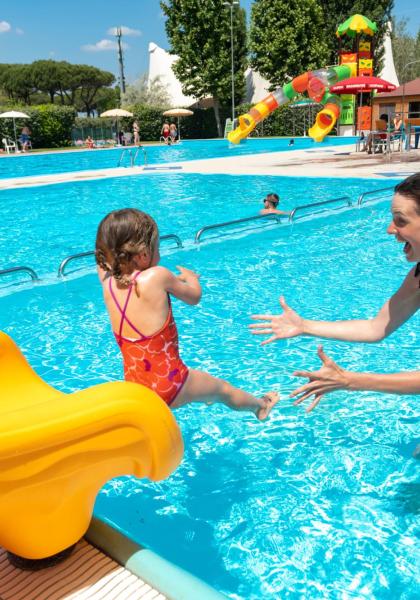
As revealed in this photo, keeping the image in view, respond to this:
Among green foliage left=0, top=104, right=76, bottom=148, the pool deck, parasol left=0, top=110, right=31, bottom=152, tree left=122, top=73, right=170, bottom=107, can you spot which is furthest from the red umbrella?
tree left=122, top=73, right=170, bottom=107

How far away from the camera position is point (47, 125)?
35.8 metres

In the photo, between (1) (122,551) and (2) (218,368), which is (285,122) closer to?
(2) (218,368)

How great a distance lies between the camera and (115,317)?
277 cm

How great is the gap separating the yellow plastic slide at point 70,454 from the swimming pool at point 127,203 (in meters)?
6.31

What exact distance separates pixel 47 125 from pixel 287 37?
1822 cm

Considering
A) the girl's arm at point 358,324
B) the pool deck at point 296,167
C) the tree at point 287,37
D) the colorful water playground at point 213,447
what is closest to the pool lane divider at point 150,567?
the colorful water playground at point 213,447

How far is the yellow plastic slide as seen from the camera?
1.58 m

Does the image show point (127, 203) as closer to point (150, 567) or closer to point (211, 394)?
point (211, 394)

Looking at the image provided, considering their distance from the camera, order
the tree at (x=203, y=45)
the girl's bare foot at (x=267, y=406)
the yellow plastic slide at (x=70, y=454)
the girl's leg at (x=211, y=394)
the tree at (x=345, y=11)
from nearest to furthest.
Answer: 1. the yellow plastic slide at (x=70, y=454)
2. the girl's leg at (x=211, y=394)
3. the girl's bare foot at (x=267, y=406)
4. the tree at (x=203, y=45)
5. the tree at (x=345, y=11)

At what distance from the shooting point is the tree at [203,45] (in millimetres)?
41688

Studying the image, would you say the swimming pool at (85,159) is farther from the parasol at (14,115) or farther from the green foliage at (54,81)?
the green foliage at (54,81)

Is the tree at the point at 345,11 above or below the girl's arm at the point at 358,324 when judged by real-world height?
above

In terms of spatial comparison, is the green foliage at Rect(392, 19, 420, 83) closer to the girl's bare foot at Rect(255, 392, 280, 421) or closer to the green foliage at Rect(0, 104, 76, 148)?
the green foliage at Rect(0, 104, 76, 148)

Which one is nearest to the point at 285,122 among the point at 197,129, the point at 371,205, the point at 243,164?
the point at 197,129
